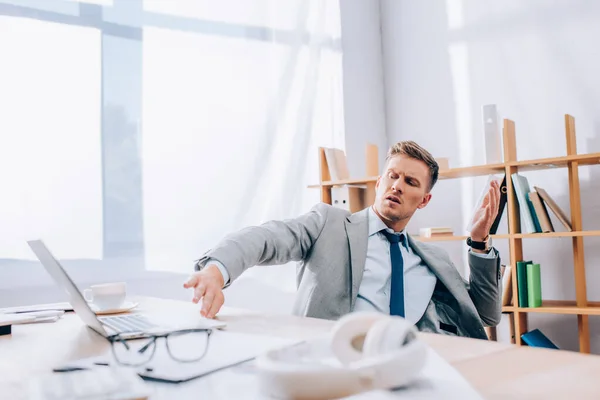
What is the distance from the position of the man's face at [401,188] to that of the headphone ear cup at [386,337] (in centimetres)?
134

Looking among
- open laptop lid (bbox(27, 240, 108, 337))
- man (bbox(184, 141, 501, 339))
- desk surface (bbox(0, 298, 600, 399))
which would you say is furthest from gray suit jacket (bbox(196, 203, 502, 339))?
open laptop lid (bbox(27, 240, 108, 337))

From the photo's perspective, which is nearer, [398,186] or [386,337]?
[386,337]

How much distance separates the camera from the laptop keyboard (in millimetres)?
1133

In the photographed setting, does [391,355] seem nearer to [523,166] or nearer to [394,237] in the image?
[394,237]

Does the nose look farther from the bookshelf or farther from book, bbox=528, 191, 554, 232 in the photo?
book, bbox=528, 191, 554, 232

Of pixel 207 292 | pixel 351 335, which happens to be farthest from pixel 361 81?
pixel 351 335

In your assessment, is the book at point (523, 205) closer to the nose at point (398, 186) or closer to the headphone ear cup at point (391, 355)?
the nose at point (398, 186)

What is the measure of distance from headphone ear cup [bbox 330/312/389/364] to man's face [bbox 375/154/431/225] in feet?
4.35

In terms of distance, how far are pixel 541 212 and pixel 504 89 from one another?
0.94 metres

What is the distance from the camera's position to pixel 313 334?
3.41 ft

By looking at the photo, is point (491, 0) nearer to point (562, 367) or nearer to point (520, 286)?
point (520, 286)

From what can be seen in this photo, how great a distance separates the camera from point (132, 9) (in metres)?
2.95

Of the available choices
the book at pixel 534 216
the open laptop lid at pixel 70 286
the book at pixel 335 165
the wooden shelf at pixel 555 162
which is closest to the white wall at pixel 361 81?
the book at pixel 335 165

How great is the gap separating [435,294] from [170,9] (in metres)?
2.17
